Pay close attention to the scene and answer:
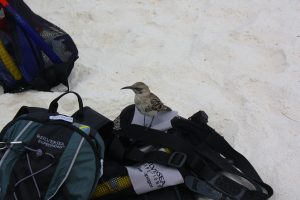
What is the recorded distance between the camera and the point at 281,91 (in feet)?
10.5

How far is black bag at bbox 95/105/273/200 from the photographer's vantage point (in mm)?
2207

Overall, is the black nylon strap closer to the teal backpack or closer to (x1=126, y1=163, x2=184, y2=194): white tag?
(x1=126, y1=163, x2=184, y2=194): white tag

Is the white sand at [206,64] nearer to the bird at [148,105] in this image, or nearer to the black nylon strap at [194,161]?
the black nylon strap at [194,161]

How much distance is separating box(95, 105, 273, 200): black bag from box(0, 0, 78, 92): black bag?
3.67 ft

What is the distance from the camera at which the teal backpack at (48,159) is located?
192cm

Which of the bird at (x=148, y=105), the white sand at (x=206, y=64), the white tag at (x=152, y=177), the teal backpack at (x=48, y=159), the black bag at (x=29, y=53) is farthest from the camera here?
the black bag at (x=29, y=53)

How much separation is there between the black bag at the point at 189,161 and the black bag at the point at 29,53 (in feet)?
3.67

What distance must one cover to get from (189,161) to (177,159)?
0.08m

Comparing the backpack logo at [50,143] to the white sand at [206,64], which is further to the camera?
the white sand at [206,64]

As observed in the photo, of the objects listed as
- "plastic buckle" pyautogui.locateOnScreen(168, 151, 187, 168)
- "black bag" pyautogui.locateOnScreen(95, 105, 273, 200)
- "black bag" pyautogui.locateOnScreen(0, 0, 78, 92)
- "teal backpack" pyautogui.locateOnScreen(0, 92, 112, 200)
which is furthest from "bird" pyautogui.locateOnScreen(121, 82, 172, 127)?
"black bag" pyautogui.locateOnScreen(0, 0, 78, 92)

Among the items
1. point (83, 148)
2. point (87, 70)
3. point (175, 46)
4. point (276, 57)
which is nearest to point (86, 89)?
point (87, 70)

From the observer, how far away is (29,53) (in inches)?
128

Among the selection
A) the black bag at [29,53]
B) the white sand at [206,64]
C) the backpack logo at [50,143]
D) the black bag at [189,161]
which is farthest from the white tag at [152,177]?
the black bag at [29,53]

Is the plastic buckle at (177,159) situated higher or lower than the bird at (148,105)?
lower
